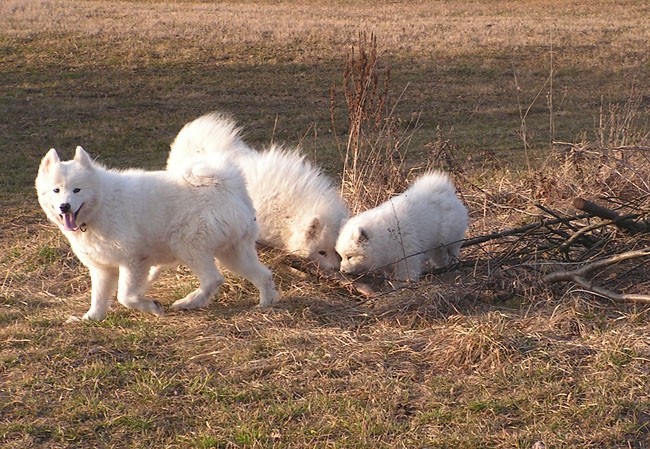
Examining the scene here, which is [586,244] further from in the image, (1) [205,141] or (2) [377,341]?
(1) [205,141]

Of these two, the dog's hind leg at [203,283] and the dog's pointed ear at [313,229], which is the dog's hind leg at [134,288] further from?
the dog's pointed ear at [313,229]

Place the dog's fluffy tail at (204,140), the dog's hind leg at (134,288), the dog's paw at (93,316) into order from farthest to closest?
the dog's fluffy tail at (204,140), the dog's paw at (93,316), the dog's hind leg at (134,288)

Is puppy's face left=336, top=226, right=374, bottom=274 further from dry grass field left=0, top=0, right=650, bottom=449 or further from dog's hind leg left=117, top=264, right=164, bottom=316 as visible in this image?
dog's hind leg left=117, top=264, right=164, bottom=316

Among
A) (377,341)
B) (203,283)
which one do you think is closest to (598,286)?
(377,341)

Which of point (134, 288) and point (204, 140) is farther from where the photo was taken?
point (204, 140)

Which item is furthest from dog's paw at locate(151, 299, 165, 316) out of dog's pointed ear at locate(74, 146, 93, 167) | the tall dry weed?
the tall dry weed

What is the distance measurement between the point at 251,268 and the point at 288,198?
1304 millimetres

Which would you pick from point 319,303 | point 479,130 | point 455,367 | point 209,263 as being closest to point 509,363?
point 455,367

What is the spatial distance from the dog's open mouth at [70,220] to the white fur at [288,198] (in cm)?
172

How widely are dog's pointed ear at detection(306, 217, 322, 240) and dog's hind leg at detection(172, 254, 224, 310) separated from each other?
1311 millimetres

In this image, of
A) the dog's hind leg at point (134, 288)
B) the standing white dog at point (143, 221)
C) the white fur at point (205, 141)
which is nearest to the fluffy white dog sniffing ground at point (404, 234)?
the standing white dog at point (143, 221)

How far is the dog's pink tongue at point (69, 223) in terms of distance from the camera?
5.65 metres

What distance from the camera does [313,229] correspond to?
7234 mm

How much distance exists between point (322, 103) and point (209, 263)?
431 inches
